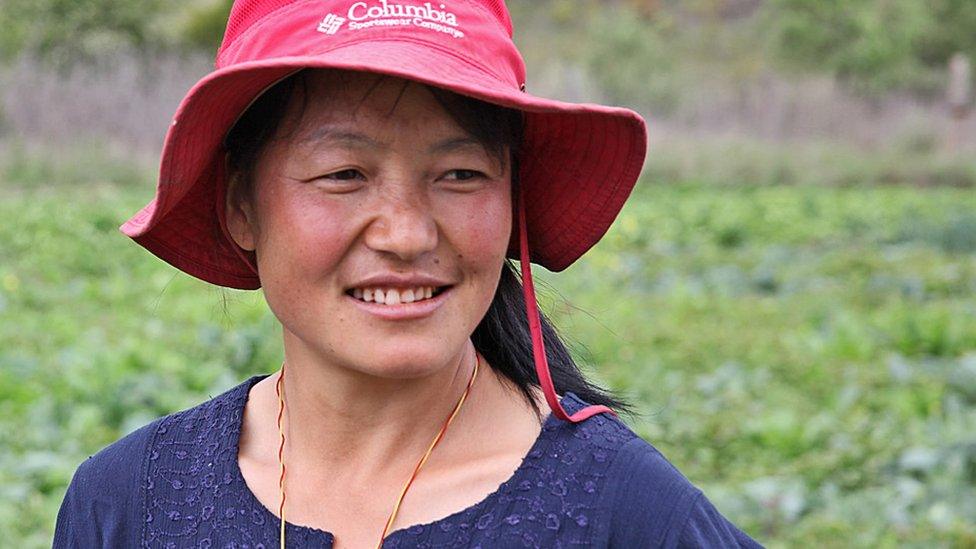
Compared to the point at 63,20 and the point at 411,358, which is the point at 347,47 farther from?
the point at 63,20

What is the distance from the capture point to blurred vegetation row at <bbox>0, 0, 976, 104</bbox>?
18.1m

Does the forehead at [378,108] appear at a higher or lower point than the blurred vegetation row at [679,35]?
higher

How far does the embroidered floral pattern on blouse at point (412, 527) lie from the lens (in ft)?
5.01

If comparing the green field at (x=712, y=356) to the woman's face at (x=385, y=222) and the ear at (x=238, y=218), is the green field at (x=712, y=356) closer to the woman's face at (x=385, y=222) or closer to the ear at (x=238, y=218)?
the ear at (x=238, y=218)

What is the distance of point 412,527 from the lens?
5.17ft

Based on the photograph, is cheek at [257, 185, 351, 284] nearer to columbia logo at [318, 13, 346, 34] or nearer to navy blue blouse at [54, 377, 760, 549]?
columbia logo at [318, 13, 346, 34]

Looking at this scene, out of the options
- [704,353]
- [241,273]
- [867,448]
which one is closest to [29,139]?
[704,353]

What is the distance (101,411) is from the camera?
519 centimetres

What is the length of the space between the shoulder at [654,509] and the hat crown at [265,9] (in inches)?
21.3

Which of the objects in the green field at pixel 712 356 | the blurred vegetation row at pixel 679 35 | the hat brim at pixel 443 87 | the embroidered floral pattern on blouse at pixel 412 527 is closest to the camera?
the hat brim at pixel 443 87

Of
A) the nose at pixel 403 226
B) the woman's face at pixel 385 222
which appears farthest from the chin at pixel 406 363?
the nose at pixel 403 226

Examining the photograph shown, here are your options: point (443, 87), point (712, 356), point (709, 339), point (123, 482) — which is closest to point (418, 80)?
point (443, 87)

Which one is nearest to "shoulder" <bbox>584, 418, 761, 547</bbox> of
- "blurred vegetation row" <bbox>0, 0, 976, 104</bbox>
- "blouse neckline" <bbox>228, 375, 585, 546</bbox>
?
"blouse neckline" <bbox>228, 375, 585, 546</bbox>

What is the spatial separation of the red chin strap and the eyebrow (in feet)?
0.66
